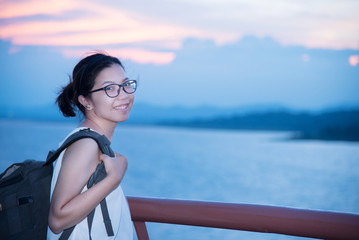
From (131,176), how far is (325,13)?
29125 millimetres

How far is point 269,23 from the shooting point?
4953 centimetres

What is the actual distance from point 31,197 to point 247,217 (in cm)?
88

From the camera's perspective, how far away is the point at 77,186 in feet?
4.05

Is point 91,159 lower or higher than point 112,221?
higher

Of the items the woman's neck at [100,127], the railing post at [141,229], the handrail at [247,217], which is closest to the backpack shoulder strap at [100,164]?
the woman's neck at [100,127]

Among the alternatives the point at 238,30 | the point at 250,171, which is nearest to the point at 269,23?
the point at 238,30

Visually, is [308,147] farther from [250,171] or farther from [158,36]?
[158,36]

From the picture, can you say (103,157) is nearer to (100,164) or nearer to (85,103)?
(100,164)

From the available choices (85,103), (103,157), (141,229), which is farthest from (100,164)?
(141,229)

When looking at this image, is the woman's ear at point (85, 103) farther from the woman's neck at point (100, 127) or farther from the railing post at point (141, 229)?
the railing post at point (141, 229)

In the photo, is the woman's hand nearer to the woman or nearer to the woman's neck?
the woman

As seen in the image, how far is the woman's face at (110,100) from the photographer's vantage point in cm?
150

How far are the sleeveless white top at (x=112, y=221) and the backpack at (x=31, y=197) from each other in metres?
0.02

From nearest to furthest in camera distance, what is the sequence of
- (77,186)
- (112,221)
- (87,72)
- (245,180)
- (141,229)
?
(77,186) < (112,221) < (87,72) < (141,229) < (245,180)
